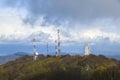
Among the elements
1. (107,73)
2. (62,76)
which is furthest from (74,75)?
(107,73)

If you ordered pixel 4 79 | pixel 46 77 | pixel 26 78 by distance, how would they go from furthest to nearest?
pixel 4 79, pixel 26 78, pixel 46 77

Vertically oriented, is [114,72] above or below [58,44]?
below

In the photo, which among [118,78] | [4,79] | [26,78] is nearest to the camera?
[118,78]

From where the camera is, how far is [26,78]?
16062 cm

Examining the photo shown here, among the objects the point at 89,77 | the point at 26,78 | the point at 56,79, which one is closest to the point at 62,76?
the point at 56,79

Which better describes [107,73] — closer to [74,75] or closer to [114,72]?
[114,72]

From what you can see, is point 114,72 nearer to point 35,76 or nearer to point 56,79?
point 56,79

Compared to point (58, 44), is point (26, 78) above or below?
below

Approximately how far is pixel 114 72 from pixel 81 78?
1559cm

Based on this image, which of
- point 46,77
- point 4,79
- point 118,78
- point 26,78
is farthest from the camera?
point 4,79

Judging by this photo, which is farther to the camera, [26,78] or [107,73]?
[26,78]

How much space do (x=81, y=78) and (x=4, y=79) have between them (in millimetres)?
51303

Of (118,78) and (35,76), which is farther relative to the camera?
(35,76)

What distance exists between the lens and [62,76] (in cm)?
14650
